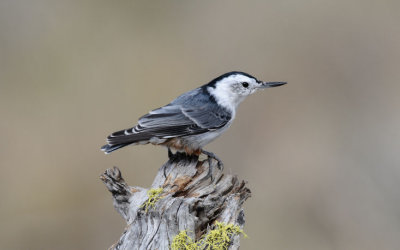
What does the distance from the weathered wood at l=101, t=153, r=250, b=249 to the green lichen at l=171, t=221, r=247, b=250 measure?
0.04 m

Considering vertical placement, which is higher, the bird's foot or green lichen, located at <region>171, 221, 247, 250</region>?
the bird's foot

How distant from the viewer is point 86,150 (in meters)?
7.52

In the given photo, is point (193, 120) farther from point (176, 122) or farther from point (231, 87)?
point (231, 87)

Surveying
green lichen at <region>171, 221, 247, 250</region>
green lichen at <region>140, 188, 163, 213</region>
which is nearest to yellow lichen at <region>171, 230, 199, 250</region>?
green lichen at <region>171, 221, 247, 250</region>

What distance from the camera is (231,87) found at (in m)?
5.59

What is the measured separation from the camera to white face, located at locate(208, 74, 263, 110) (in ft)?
18.2

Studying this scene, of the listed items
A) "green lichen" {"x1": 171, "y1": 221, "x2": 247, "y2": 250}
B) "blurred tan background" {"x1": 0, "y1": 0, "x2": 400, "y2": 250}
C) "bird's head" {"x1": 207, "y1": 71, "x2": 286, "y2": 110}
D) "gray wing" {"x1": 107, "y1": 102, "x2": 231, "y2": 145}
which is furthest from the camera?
"blurred tan background" {"x1": 0, "y1": 0, "x2": 400, "y2": 250}

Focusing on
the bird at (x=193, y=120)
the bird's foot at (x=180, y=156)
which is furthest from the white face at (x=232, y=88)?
the bird's foot at (x=180, y=156)

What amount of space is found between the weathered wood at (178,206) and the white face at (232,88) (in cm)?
114

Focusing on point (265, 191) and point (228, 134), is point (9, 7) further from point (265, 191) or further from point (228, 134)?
point (265, 191)

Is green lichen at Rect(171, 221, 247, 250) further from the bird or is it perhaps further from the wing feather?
the wing feather

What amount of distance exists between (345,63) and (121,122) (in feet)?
11.8

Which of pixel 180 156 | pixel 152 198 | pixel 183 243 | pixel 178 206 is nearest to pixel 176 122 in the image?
pixel 180 156

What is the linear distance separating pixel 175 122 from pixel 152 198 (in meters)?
1.18
